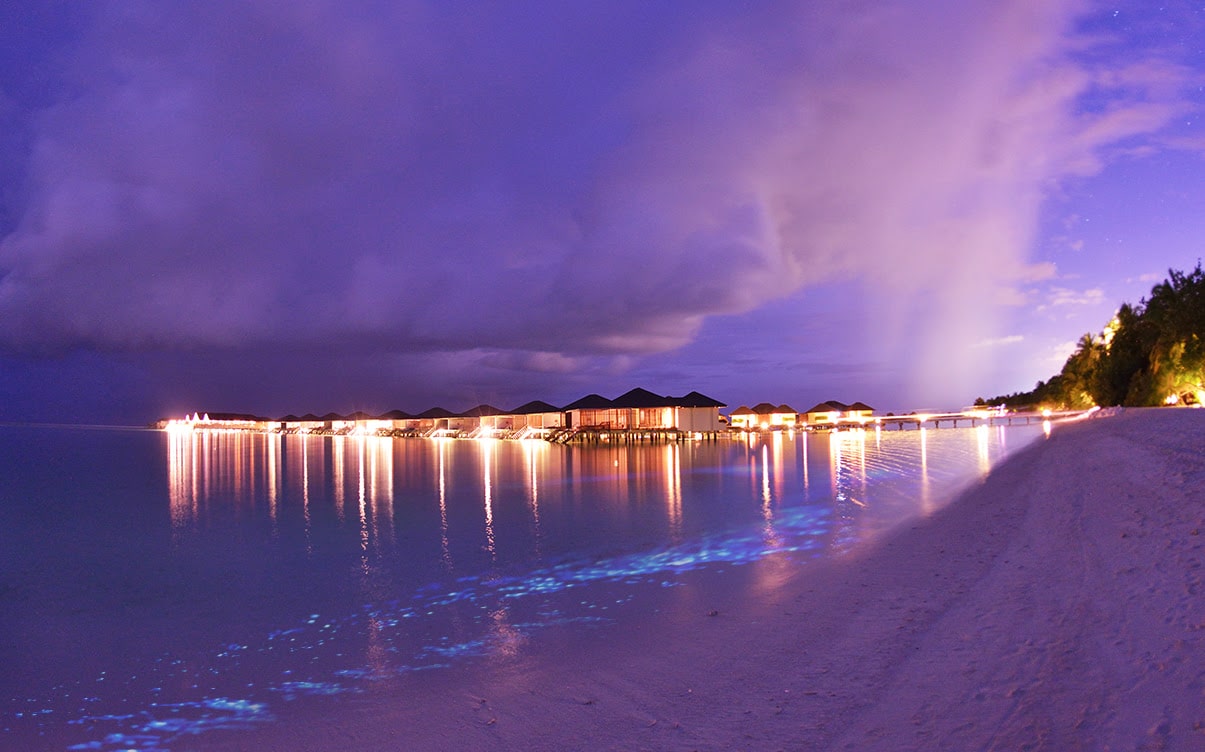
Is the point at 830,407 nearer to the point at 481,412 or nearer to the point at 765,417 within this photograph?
the point at 765,417

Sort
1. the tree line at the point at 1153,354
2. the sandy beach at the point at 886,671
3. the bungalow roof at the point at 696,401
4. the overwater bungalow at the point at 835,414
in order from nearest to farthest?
the sandy beach at the point at 886,671 < the tree line at the point at 1153,354 < the bungalow roof at the point at 696,401 < the overwater bungalow at the point at 835,414

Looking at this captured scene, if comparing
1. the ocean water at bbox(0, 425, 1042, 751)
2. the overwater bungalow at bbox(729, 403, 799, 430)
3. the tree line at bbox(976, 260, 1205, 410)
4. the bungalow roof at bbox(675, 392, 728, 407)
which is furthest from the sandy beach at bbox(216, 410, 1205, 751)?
the overwater bungalow at bbox(729, 403, 799, 430)

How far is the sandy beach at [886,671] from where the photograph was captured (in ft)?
13.0

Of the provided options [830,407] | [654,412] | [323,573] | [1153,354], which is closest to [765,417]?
[830,407]

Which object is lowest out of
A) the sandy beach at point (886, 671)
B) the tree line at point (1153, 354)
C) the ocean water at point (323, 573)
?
the ocean water at point (323, 573)

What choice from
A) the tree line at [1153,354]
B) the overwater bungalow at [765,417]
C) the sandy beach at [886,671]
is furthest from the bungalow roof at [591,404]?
the sandy beach at [886,671]

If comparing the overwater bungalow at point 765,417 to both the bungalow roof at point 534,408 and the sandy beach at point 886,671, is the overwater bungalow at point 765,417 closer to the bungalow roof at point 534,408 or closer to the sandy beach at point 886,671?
the bungalow roof at point 534,408

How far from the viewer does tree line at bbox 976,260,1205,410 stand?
29.4 meters

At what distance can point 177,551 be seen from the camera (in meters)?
12.1

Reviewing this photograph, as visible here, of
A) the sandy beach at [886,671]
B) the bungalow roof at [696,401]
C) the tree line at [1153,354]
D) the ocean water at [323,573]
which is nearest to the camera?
the sandy beach at [886,671]

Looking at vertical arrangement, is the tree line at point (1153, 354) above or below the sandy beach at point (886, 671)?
above

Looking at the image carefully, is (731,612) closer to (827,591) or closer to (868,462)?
(827,591)

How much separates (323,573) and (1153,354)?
136 ft

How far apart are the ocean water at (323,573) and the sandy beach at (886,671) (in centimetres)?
74
